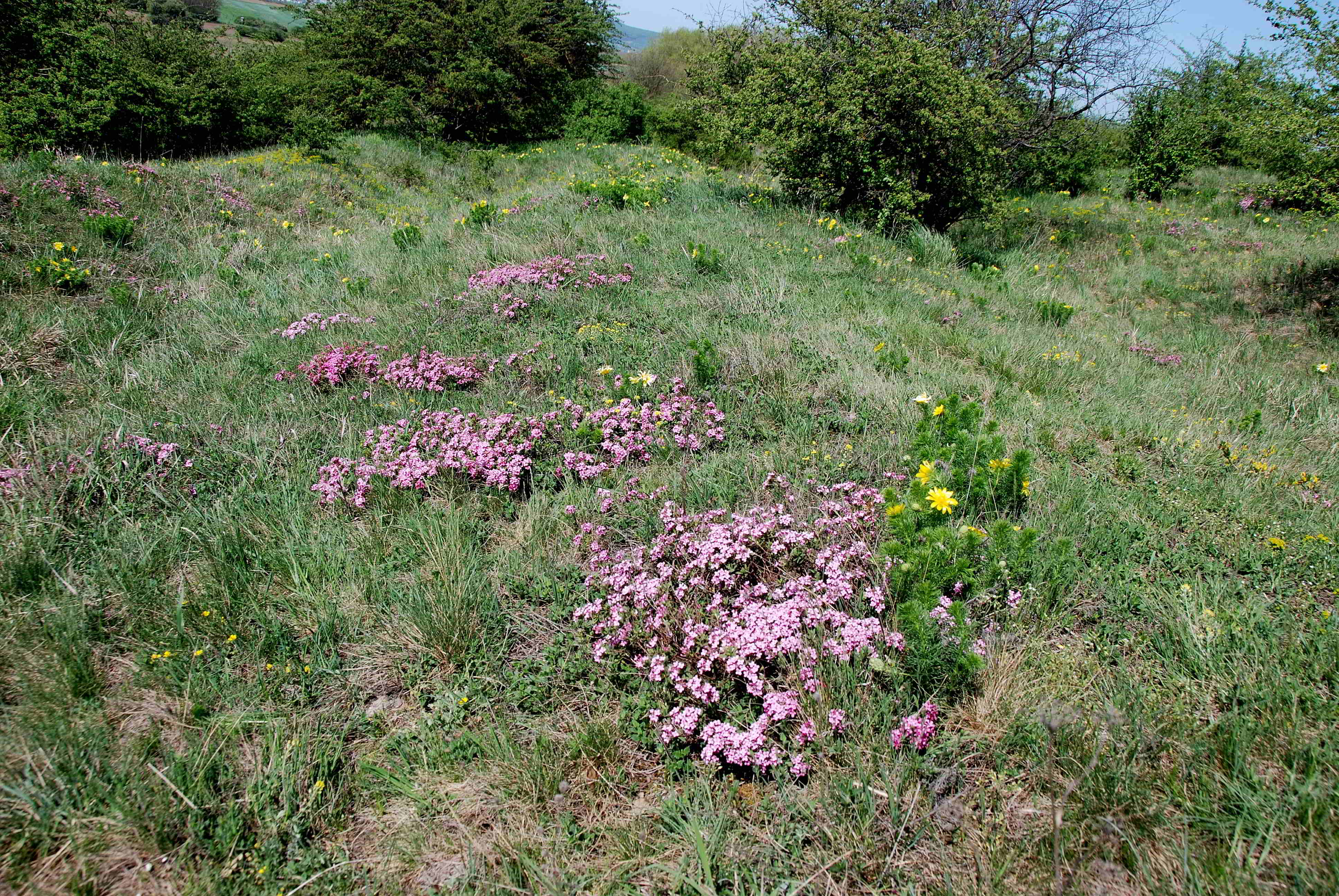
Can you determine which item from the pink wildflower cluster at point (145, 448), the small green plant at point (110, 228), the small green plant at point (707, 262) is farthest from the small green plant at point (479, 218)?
the pink wildflower cluster at point (145, 448)

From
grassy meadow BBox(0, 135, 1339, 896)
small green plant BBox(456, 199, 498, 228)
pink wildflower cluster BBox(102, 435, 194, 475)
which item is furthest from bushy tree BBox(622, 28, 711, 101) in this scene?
pink wildflower cluster BBox(102, 435, 194, 475)

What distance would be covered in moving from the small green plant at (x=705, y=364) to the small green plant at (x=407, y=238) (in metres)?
4.24

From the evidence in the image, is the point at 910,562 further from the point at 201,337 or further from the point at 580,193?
the point at 580,193

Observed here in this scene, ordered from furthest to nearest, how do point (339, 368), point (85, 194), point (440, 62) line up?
1. point (440, 62)
2. point (85, 194)
3. point (339, 368)

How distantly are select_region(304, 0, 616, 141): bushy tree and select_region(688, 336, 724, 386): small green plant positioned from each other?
13.8m

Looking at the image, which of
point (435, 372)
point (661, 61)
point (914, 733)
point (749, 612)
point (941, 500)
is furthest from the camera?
point (661, 61)

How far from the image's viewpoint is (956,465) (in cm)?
304

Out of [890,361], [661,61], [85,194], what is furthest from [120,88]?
[661,61]

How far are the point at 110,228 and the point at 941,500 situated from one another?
26.9ft

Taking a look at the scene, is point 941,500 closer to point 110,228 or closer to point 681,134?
point 110,228

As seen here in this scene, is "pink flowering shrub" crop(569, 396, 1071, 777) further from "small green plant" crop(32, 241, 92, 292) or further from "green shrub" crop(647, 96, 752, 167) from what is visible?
"green shrub" crop(647, 96, 752, 167)

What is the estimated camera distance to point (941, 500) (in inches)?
99.3

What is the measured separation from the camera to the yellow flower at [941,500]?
8.27 ft

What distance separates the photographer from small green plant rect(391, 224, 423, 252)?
6.89 m
